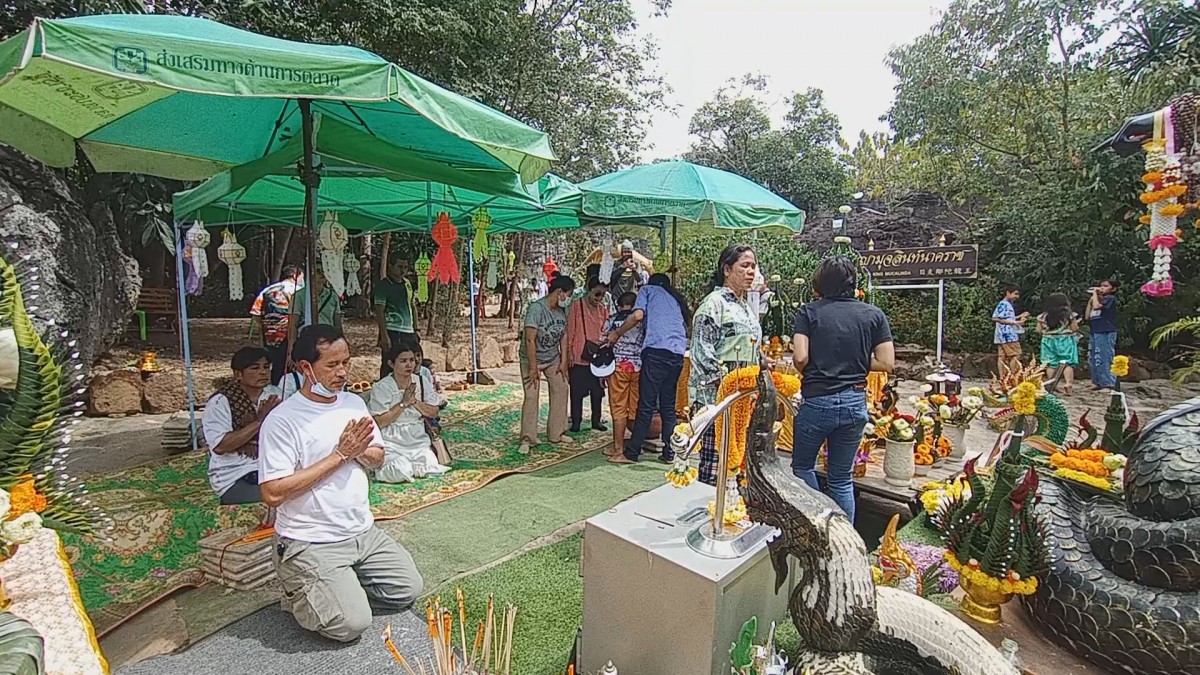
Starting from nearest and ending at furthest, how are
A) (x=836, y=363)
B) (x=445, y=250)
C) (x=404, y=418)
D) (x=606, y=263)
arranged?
(x=836, y=363) < (x=404, y=418) < (x=445, y=250) < (x=606, y=263)

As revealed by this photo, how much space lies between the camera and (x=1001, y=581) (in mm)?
1968

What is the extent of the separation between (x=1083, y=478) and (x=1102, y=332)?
7483mm

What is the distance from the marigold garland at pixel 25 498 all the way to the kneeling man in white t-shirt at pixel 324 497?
3.76 feet

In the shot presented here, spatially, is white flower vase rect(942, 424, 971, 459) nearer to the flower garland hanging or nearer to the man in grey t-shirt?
the flower garland hanging

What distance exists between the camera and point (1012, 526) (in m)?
1.95

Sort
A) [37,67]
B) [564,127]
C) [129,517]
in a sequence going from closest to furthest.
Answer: [37,67] < [129,517] < [564,127]

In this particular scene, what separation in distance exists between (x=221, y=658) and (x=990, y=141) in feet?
47.8

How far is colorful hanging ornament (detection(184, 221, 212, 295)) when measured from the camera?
426cm

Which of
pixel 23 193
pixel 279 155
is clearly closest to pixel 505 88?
pixel 23 193

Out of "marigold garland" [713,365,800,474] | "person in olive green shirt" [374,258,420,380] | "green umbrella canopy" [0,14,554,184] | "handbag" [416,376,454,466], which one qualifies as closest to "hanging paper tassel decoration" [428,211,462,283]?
"green umbrella canopy" [0,14,554,184]

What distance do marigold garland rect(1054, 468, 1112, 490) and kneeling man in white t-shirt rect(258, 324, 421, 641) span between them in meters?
3.16

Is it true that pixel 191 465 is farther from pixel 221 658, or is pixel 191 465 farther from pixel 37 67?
pixel 37 67

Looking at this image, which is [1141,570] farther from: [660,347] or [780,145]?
[780,145]

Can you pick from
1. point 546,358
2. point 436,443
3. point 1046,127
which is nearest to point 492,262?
point 546,358
